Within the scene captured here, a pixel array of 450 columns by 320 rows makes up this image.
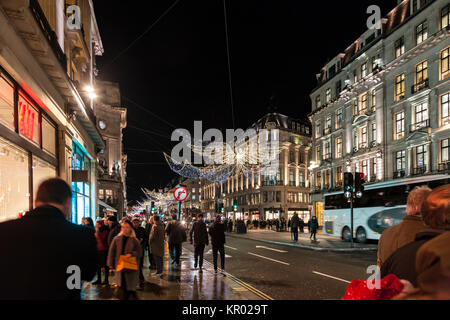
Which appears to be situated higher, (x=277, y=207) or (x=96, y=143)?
(x=96, y=143)

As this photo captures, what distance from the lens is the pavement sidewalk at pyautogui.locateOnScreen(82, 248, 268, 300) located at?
6738 mm

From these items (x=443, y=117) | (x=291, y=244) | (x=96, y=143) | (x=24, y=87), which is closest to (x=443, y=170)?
(x=443, y=117)

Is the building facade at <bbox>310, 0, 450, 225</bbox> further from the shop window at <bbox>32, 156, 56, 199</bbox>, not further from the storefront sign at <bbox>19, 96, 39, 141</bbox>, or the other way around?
the storefront sign at <bbox>19, 96, 39, 141</bbox>

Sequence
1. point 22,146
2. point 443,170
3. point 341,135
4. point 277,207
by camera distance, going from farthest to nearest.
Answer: point 277,207
point 341,135
point 443,170
point 22,146

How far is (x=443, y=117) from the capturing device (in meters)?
23.8

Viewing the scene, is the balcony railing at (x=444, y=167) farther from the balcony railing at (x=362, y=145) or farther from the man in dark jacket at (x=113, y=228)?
the man in dark jacket at (x=113, y=228)

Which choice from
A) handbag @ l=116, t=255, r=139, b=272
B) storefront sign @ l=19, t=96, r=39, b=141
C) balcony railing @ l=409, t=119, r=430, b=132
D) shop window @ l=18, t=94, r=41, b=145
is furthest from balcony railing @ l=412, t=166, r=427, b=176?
storefront sign @ l=19, t=96, r=39, b=141

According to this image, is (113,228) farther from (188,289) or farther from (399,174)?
(399,174)

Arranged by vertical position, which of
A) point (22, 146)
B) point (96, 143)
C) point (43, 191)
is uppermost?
point (96, 143)

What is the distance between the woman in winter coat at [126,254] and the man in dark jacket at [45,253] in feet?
13.6

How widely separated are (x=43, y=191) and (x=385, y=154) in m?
31.8

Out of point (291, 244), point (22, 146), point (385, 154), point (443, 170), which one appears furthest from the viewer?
point (385, 154)

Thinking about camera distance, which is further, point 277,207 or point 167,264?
point 277,207

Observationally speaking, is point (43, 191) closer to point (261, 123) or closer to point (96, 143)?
point (96, 143)
